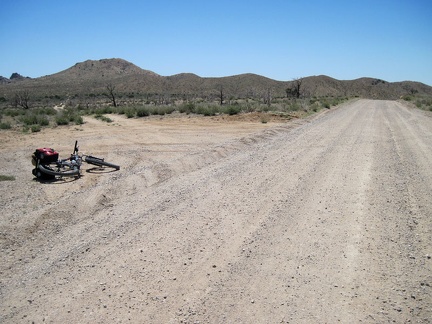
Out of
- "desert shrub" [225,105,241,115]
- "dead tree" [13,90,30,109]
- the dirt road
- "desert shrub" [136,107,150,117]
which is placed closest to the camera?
the dirt road

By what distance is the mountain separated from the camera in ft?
330

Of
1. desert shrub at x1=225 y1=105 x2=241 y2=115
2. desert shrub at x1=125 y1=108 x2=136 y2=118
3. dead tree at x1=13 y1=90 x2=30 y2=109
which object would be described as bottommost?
desert shrub at x1=125 y1=108 x2=136 y2=118

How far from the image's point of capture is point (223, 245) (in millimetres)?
5641

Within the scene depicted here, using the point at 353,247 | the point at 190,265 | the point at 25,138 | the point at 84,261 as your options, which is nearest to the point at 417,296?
the point at 353,247

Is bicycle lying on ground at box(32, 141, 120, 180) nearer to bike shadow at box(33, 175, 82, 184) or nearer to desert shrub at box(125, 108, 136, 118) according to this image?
bike shadow at box(33, 175, 82, 184)

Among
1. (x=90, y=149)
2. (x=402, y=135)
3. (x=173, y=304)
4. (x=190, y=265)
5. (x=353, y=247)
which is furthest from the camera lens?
(x=402, y=135)

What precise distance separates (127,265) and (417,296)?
3.87m

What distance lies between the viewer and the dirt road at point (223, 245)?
4121 mm

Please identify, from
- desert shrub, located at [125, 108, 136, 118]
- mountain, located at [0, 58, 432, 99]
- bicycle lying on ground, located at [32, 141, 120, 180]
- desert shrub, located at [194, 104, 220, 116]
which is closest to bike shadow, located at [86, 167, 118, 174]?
bicycle lying on ground, located at [32, 141, 120, 180]

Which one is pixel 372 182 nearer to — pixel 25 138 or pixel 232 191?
pixel 232 191

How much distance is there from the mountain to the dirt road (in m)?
76.8

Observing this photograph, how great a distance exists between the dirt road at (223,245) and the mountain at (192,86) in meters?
76.8

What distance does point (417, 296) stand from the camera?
4266mm

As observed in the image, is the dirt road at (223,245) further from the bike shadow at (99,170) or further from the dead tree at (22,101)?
the dead tree at (22,101)
